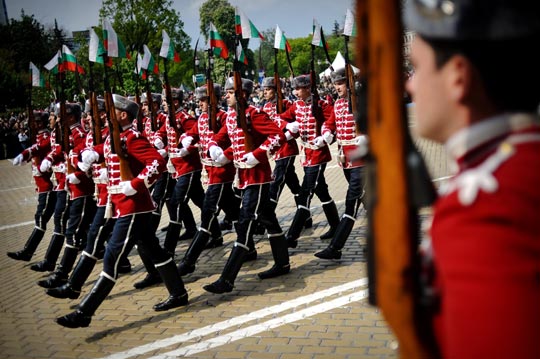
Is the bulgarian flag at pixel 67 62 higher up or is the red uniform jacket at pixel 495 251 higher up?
the bulgarian flag at pixel 67 62

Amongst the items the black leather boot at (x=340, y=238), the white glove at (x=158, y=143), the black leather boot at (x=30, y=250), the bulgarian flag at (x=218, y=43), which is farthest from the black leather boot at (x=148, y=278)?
the bulgarian flag at (x=218, y=43)

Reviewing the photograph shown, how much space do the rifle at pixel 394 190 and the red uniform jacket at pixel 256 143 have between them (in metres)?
4.96

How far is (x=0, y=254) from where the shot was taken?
352 inches

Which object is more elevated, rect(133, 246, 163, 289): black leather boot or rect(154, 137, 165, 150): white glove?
rect(154, 137, 165, 150): white glove

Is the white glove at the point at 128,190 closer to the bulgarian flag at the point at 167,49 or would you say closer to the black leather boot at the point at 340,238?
the black leather boot at the point at 340,238

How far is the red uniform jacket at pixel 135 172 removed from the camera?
5.46 metres

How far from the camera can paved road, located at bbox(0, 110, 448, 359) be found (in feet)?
15.3

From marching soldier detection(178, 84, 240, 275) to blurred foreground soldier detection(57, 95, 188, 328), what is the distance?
0.93 metres

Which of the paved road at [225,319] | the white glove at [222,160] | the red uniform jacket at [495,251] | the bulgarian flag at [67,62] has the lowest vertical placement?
the paved road at [225,319]

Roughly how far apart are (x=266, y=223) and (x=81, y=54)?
27417 millimetres

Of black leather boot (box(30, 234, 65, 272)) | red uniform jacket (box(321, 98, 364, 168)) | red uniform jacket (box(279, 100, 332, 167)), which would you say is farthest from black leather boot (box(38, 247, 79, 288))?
red uniform jacket (box(321, 98, 364, 168))

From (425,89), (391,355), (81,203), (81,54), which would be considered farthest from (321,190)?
(81,54)

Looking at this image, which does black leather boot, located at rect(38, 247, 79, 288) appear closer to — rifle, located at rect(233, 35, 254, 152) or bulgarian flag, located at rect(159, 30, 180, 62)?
rifle, located at rect(233, 35, 254, 152)

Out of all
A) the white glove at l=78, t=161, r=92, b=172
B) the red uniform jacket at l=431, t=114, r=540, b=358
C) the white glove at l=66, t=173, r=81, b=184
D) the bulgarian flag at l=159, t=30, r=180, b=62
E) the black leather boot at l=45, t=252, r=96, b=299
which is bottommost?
the black leather boot at l=45, t=252, r=96, b=299
